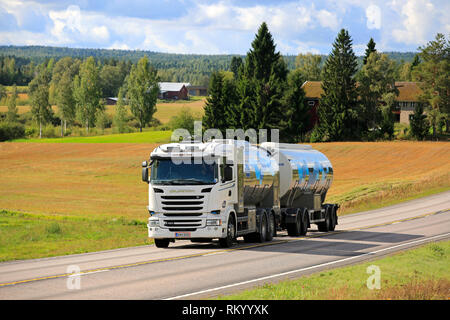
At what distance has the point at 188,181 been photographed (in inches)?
985

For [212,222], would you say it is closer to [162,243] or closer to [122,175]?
[162,243]

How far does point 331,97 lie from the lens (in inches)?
4692

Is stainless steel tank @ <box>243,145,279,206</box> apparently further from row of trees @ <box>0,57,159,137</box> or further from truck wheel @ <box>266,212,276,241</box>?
row of trees @ <box>0,57,159,137</box>

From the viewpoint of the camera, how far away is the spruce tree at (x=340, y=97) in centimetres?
11700

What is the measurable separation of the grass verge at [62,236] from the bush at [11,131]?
380 ft

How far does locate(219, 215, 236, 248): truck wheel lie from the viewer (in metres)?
26.4

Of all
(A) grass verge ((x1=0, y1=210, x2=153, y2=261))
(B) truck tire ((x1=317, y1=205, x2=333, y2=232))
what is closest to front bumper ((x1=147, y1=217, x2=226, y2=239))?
(A) grass verge ((x1=0, y1=210, x2=153, y2=261))

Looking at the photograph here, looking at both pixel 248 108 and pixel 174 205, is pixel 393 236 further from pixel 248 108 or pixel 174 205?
pixel 248 108

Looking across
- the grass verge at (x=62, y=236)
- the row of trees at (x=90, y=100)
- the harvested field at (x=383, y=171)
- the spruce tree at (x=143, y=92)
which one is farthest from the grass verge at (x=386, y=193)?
the row of trees at (x=90, y=100)

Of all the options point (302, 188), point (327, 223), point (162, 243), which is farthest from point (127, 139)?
point (162, 243)

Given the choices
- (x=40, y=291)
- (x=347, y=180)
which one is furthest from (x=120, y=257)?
(x=347, y=180)

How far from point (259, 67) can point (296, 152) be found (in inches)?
3655

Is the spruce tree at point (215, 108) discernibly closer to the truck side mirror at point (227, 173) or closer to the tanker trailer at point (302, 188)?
the tanker trailer at point (302, 188)

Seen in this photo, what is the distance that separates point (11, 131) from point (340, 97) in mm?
75988
